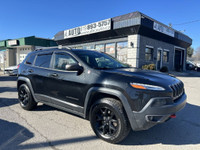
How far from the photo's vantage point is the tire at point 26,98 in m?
4.12

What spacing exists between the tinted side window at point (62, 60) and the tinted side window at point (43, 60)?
311 mm

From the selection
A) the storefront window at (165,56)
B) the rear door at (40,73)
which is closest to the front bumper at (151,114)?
the rear door at (40,73)

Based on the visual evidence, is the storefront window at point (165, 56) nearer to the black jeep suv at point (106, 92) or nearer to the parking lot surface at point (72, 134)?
the parking lot surface at point (72, 134)

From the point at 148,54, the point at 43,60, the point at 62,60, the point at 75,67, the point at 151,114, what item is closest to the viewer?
the point at 151,114

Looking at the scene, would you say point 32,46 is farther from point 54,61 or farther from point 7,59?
point 54,61

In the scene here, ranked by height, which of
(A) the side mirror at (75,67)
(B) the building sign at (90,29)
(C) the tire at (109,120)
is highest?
(B) the building sign at (90,29)

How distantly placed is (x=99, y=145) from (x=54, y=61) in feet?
7.41

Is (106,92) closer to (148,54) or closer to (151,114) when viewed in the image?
(151,114)

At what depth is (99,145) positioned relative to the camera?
2574mm

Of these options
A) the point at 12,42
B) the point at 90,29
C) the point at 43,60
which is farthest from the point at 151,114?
the point at 12,42

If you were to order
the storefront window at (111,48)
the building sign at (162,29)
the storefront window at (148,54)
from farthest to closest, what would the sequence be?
the storefront window at (111,48) < the storefront window at (148,54) < the building sign at (162,29)

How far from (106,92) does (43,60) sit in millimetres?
2297

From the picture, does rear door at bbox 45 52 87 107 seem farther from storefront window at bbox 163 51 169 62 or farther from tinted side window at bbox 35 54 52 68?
storefront window at bbox 163 51 169 62

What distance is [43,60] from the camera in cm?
394
